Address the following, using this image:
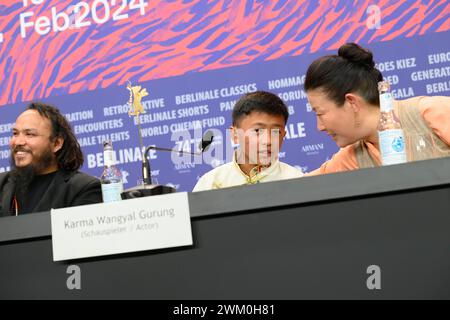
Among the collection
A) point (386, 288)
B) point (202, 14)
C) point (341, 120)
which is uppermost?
point (202, 14)

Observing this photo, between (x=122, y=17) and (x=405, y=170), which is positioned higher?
(x=122, y=17)

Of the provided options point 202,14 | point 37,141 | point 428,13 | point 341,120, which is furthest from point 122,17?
point 341,120

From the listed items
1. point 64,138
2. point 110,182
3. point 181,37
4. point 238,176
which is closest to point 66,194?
point 64,138

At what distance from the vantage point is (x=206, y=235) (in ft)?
Answer: 4.65

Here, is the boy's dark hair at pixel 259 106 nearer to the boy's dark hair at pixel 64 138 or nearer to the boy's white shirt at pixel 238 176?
the boy's white shirt at pixel 238 176

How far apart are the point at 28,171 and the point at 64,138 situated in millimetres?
208

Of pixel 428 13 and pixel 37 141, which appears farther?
pixel 428 13

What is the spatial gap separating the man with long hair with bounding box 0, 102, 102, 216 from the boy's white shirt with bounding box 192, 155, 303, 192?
0.39 m

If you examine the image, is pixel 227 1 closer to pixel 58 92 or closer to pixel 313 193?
pixel 58 92

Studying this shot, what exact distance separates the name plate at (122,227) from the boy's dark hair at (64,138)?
138 centimetres

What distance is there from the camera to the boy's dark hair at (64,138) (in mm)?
2855

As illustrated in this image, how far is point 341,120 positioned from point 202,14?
59.2 inches

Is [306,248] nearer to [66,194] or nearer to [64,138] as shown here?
[66,194]

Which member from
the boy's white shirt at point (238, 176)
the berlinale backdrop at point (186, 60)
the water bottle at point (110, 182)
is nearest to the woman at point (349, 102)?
the boy's white shirt at point (238, 176)
